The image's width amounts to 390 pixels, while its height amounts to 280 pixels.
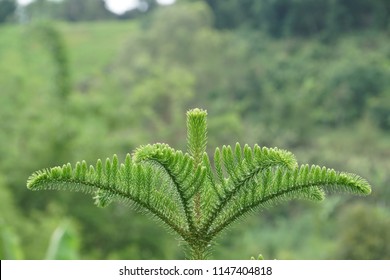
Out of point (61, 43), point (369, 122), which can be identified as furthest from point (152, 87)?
point (369, 122)

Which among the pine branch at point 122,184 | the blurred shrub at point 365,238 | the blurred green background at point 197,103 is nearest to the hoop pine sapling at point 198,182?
the pine branch at point 122,184

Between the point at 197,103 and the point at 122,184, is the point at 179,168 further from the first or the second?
the point at 197,103

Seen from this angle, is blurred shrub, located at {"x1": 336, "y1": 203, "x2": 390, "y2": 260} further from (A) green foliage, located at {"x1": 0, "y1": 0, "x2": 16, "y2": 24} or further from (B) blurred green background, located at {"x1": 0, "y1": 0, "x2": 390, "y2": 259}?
(A) green foliage, located at {"x1": 0, "y1": 0, "x2": 16, "y2": 24}

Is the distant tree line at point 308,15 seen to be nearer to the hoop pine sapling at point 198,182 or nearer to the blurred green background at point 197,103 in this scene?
the blurred green background at point 197,103

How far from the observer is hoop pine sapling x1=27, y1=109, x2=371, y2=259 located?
114cm

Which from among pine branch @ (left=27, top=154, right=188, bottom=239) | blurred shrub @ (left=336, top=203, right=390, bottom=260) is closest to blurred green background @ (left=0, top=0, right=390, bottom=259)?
blurred shrub @ (left=336, top=203, right=390, bottom=260)

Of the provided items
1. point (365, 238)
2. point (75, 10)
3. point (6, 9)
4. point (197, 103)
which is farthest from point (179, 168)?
point (75, 10)

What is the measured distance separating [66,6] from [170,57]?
25111 mm

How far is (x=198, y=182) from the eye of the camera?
119 cm

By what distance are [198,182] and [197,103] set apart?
4409 centimetres

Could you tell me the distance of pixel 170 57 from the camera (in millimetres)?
47062

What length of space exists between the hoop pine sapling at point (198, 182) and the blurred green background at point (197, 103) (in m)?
6.56

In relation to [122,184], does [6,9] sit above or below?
above

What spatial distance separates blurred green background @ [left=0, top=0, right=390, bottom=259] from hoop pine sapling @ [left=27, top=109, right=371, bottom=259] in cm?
656
